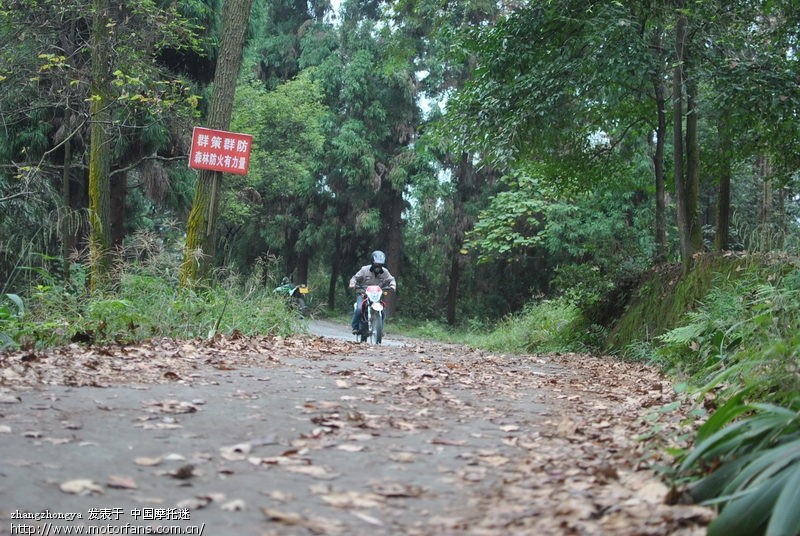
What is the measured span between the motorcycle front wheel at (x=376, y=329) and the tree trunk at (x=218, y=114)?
9.91ft

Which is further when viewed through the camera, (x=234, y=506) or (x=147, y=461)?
(x=147, y=461)

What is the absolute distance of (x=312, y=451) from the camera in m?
4.14

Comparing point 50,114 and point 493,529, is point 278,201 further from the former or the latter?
point 493,529

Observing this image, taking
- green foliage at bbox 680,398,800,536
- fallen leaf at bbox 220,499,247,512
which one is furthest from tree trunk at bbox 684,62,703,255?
fallen leaf at bbox 220,499,247,512

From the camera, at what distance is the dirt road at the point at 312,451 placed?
10.0 feet

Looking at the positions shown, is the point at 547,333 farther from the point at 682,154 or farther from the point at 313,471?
the point at 313,471

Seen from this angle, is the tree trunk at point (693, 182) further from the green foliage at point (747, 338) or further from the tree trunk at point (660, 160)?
the green foliage at point (747, 338)

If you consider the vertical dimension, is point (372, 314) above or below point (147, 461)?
above

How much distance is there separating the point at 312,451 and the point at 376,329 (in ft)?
29.8

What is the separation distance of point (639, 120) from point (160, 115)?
29.2ft

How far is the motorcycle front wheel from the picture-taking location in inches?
519

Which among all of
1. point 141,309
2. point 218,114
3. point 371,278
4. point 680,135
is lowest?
point 141,309

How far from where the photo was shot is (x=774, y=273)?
821 centimetres

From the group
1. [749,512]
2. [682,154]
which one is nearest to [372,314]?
[682,154]
